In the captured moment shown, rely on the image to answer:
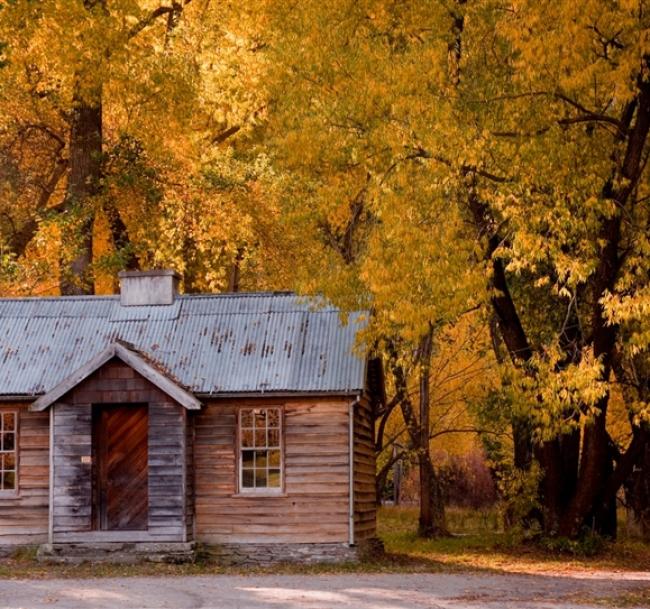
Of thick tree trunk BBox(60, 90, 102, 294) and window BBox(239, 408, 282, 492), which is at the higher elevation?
thick tree trunk BBox(60, 90, 102, 294)

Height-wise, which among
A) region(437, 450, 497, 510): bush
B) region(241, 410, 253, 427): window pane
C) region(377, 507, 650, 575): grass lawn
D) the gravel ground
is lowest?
region(377, 507, 650, 575): grass lawn

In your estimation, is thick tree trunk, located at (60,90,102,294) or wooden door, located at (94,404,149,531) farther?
thick tree trunk, located at (60,90,102,294)

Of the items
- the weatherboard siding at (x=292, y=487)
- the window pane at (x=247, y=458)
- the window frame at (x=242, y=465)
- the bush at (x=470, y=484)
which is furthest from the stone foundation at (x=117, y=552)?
the bush at (x=470, y=484)

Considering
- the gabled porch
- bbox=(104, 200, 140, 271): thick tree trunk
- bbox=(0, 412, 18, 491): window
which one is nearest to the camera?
the gabled porch

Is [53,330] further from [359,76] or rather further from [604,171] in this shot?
[604,171]

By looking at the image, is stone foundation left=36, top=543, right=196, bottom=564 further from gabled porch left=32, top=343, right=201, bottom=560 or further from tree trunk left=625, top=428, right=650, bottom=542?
tree trunk left=625, top=428, right=650, bottom=542

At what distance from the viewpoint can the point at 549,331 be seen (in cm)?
2756

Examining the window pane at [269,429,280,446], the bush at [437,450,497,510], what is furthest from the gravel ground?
the bush at [437,450,497,510]

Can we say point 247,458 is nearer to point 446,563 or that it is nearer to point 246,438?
point 246,438

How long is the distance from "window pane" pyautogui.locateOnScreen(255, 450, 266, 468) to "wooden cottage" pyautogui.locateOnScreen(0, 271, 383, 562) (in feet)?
0.06

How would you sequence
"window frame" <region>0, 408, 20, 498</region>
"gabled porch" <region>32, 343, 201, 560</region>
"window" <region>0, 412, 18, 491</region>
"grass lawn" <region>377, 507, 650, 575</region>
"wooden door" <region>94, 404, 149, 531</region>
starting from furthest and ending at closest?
"window" <region>0, 412, 18, 491</region> → "window frame" <region>0, 408, 20, 498</region> → "wooden door" <region>94, 404, 149, 531</region> → "grass lawn" <region>377, 507, 650, 575</region> → "gabled porch" <region>32, 343, 201, 560</region>

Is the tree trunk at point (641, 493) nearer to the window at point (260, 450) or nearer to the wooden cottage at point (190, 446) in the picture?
the wooden cottage at point (190, 446)

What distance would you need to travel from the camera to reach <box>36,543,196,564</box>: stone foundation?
75.0 feet

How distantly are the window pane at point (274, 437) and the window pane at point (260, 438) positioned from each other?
0.12 metres
